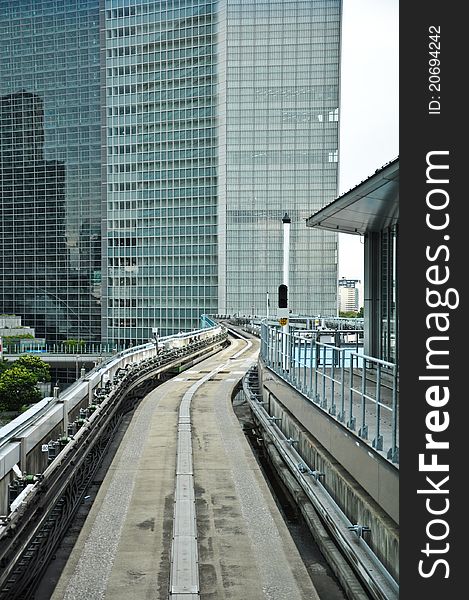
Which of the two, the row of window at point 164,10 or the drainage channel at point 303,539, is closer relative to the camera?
the drainage channel at point 303,539

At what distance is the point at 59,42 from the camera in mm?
133875

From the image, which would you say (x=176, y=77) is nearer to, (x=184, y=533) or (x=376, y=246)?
(x=376, y=246)

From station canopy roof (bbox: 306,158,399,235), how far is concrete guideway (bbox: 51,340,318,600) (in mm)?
4681

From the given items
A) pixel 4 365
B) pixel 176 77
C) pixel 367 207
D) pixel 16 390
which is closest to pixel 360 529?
pixel 367 207

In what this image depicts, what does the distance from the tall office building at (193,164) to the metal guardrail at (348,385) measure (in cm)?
9778

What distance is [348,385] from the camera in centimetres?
1352

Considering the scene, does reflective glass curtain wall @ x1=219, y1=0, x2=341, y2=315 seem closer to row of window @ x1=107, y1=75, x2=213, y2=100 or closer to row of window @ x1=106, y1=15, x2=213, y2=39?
row of window @ x1=107, y1=75, x2=213, y2=100

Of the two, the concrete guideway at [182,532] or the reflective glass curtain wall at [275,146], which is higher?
the reflective glass curtain wall at [275,146]

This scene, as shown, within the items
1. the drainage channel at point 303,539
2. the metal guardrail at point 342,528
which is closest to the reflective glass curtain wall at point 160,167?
the drainage channel at point 303,539

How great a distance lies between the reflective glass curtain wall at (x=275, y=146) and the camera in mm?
117312

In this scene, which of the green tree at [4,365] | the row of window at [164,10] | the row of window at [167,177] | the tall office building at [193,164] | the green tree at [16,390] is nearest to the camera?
the green tree at [16,390]

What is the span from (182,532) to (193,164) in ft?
372

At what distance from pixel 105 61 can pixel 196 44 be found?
16914mm

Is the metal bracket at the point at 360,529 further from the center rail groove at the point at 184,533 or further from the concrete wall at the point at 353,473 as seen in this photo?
the center rail groove at the point at 184,533
